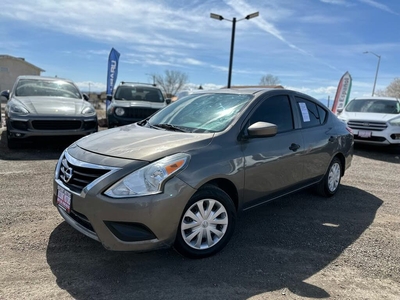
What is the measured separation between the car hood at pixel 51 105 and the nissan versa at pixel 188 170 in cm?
362

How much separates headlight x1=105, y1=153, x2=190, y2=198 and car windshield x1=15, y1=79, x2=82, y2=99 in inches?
252

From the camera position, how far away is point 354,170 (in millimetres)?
6969

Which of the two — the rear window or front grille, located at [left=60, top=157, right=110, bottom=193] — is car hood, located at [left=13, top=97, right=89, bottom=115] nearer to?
front grille, located at [left=60, top=157, right=110, bottom=193]

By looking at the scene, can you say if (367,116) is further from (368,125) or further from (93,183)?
(93,183)

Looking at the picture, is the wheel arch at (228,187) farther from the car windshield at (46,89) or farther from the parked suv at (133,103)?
the parked suv at (133,103)

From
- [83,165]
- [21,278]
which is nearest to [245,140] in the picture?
[83,165]

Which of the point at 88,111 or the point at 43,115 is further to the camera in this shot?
the point at 88,111

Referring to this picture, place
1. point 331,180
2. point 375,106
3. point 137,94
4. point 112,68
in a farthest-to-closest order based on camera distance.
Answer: point 112,68 → point 137,94 → point 375,106 → point 331,180

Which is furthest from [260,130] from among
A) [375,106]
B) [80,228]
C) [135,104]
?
[375,106]

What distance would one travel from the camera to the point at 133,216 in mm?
2508

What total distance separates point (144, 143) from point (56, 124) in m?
4.55

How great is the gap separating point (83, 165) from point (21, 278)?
3.33 feet

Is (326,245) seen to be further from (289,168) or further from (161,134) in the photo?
(161,134)

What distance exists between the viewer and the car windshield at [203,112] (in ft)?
11.1
